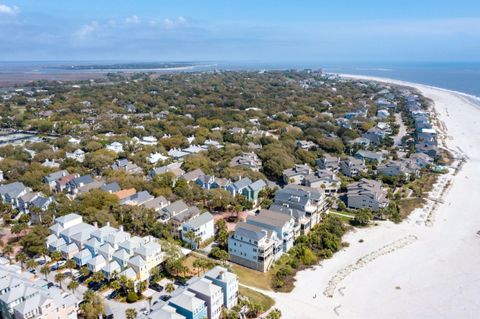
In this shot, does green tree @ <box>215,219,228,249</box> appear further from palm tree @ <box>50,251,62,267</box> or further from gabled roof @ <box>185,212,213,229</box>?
palm tree @ <box>50,251,62,267</box>

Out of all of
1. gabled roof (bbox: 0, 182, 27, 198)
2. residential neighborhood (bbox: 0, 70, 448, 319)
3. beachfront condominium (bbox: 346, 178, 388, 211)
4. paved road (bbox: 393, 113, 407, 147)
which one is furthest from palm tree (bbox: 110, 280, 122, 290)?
paved road (bbox: 393, 113, 407, 147)

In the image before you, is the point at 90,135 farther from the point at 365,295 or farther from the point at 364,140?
the point at 365,295

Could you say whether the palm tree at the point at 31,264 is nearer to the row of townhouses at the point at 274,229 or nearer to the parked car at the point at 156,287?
the parked car at the point at 156,287

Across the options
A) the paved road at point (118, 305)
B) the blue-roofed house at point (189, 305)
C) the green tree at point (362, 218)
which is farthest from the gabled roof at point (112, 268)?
the green tree at point (362, 218)

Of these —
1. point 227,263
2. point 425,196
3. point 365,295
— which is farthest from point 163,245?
point 425,196

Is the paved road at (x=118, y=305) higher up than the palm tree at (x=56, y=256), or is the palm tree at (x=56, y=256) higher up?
the palm tree at (x=56, y=256)

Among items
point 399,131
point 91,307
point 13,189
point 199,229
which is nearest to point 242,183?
point 199,229
